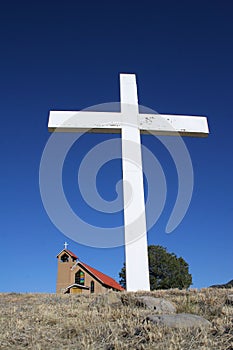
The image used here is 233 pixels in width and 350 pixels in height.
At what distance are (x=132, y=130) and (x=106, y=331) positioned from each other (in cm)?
507

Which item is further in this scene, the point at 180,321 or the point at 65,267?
the point at 65,267

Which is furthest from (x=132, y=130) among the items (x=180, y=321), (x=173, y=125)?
(x=180, y=321)

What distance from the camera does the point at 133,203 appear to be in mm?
6930

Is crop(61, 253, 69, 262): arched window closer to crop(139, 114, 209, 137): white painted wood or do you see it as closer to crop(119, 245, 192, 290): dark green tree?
crop(119, 245, 192, 290): dark green tree

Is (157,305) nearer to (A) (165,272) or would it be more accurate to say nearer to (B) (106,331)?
(B) (106,331)

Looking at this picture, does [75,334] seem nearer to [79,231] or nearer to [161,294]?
[161,294]

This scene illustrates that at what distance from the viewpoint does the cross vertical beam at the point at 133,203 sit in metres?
6.52

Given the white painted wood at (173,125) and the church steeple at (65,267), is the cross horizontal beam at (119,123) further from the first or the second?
the church steeple at (65,267)

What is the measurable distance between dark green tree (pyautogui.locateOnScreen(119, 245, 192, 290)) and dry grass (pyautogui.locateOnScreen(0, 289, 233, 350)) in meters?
28.3

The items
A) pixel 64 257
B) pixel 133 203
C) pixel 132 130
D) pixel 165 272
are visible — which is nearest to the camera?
pixel 133 203

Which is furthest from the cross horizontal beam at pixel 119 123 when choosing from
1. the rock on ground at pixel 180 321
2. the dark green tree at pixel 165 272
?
the dark green tree at pixel 165 272

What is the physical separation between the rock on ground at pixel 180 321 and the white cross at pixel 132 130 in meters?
2.91

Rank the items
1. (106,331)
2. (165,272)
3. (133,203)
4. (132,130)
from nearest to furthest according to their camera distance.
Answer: (106,331) → (133,203) → (132,130) → (165,272)

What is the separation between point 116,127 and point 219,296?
13.6ft
